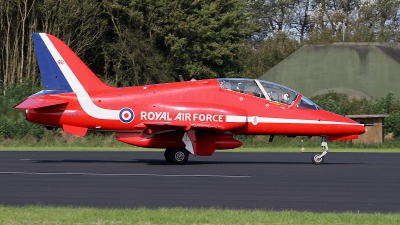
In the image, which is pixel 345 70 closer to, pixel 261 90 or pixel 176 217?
pixel 261 90

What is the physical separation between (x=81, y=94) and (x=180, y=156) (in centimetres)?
332

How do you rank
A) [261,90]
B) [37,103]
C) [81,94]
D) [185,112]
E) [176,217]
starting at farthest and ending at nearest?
[81,94] → [261,90] → [37,103] → [185,112] → [176,217]

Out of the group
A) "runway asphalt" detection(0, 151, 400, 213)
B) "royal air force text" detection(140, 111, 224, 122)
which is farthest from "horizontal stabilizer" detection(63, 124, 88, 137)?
"royal air force text" detection(140, 111, 224, 122)

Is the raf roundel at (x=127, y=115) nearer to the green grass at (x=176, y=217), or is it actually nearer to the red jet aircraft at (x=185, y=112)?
the red jet aircraft at (x=185, y=112)

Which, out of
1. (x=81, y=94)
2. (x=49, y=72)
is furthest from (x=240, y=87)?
(x=49, y=72)

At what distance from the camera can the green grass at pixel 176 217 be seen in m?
9.85

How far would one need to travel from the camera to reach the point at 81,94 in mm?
20375

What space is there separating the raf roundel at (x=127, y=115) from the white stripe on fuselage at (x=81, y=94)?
0.14 metres

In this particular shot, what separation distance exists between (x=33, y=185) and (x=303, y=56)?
4006 centimetres

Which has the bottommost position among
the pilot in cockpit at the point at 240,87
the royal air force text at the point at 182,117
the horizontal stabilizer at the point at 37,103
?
the royal air force text at the point at 182,117

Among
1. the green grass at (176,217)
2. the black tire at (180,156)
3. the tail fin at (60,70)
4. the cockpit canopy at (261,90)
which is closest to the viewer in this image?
the green grass at (176,217)

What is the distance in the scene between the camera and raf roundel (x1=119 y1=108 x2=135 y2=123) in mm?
20062

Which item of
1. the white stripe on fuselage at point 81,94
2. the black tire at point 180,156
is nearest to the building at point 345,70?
the black tire at point 180,156

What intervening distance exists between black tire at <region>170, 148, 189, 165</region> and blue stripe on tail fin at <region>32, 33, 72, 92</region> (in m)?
3.53
